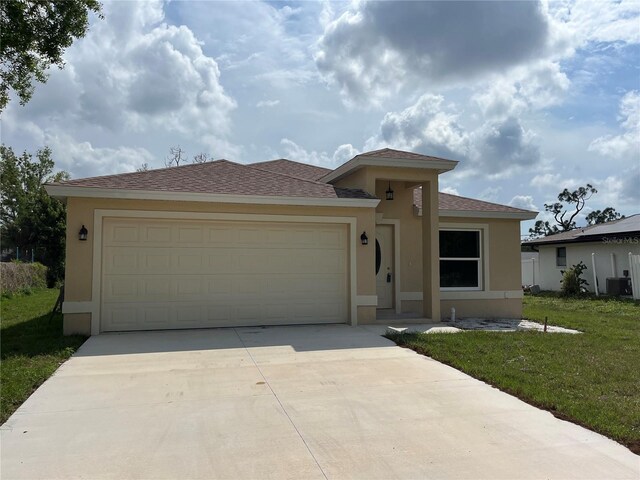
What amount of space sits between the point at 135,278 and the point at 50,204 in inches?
742

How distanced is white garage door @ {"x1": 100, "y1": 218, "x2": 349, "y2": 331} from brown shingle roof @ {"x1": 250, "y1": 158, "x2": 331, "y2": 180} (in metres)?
5.40

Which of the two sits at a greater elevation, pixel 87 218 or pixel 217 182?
pixel 217 182

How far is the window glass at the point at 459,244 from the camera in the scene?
12516 mm

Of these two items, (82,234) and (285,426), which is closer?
(285,426)

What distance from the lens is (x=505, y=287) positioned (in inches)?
502

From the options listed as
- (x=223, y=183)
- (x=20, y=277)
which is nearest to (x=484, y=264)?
(x=223, y=183)

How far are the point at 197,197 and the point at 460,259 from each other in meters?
7.04

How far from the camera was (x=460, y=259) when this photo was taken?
1257 cm

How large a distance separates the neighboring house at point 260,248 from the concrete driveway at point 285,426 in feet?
8.29

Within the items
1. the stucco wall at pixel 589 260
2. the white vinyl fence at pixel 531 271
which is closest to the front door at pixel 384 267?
the stucco wall at pixel 589 260

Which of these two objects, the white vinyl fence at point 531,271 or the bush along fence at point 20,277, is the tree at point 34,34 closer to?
the bush along fence at point 20,277

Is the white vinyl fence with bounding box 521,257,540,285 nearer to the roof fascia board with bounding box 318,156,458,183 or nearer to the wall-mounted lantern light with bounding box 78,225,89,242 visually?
the roof fascia board with bounding box 318,156,458,183

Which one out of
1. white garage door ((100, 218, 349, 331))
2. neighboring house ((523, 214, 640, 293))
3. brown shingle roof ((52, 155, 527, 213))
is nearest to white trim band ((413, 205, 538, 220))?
brown shingle roof ((52, 155, 527, 213))

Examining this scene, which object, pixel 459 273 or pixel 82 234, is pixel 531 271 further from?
pixel 82 234
